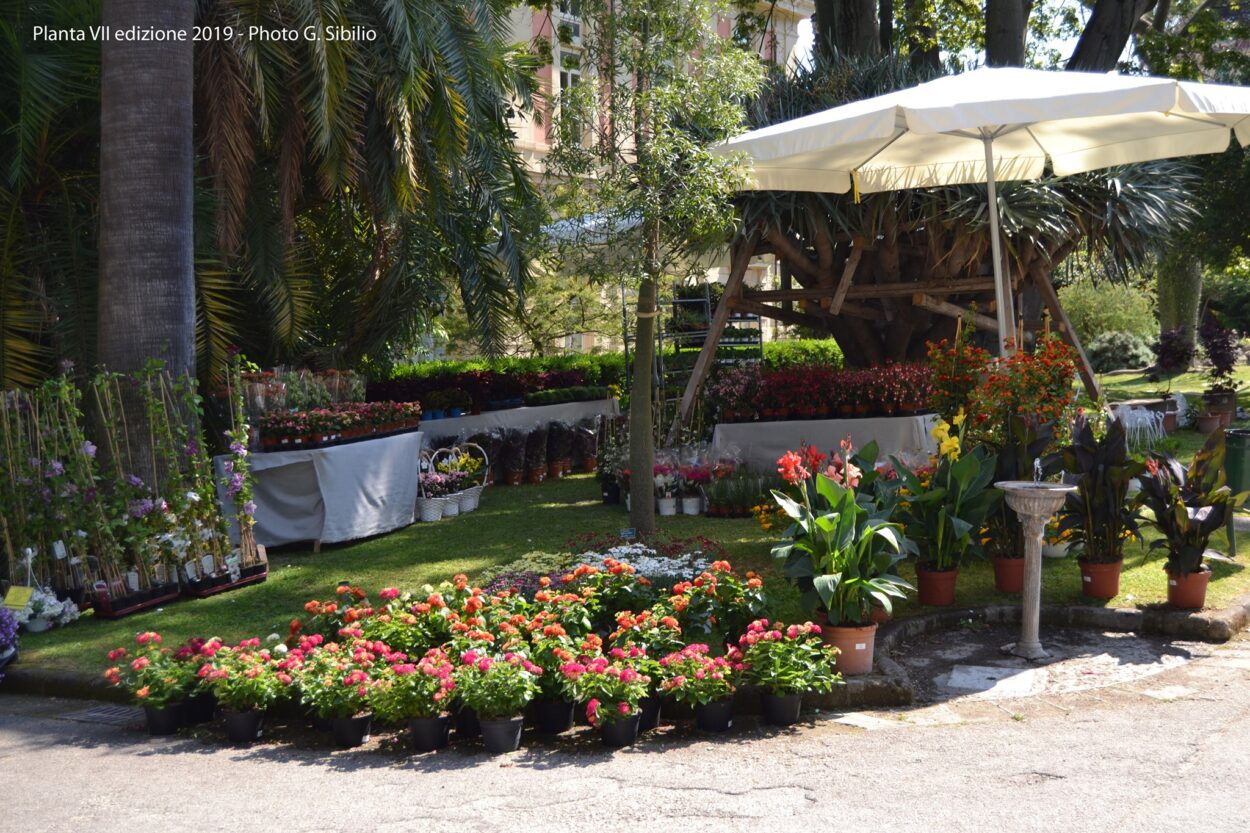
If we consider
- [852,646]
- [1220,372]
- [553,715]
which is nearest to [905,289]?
[1220,372]

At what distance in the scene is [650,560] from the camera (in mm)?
6531

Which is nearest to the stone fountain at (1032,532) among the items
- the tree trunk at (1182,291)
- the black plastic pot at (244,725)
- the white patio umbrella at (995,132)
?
the white patio umbrella at (995,132)

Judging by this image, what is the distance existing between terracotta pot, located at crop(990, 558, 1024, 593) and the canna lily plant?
150cm

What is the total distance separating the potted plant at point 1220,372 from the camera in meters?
15.9

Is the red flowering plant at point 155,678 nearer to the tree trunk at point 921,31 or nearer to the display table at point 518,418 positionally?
the display table at point 518,418

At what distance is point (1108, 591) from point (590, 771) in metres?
3.77

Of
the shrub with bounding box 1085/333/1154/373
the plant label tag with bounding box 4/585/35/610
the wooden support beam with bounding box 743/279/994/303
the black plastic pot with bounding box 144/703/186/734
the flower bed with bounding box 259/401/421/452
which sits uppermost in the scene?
the wooden support beam with bounding box 743/279/994/303

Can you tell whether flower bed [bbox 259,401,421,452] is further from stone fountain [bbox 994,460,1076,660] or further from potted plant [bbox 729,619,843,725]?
stone fountain [bbox 994,460,1076,660]

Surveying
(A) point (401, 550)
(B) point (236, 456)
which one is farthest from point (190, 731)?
(A) point (401, 550)

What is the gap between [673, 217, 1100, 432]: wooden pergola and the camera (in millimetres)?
12180

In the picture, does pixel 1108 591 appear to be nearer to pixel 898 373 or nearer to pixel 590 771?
pixel 590 771

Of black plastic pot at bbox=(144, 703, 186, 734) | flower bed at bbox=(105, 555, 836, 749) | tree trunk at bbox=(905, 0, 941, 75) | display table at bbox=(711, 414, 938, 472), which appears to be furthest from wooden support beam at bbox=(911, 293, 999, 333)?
black plastic pot at bbox=(144, 703, 186, 734)

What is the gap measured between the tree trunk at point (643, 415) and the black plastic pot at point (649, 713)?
131 inches

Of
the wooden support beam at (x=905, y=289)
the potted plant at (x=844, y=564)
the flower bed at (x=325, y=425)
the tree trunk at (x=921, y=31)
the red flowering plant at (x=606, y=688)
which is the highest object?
the tree trunk at (x=921, y=31)
